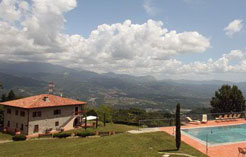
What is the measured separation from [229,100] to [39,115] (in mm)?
39277

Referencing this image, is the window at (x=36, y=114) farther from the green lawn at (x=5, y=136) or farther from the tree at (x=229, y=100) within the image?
the tree at (x=229, y=100)

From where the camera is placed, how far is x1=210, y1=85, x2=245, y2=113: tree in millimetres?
43688

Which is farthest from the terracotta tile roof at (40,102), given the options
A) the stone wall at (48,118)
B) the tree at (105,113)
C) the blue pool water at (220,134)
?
the blue pool water at (220,134)

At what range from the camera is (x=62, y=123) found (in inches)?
1465

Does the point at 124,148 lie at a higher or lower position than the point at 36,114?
lower

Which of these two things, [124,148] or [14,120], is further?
[14,120]

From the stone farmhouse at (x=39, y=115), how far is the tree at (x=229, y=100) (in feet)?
102

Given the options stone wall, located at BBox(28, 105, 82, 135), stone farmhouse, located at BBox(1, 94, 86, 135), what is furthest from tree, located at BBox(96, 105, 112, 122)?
stone wall, located at BBox(28, 105, 82, 135)

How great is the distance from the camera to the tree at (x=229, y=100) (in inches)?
1720

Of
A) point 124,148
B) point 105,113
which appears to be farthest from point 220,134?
point 105,113

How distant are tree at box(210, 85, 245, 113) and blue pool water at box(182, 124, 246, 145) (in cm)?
1632

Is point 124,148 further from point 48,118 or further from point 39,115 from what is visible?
point 48,118

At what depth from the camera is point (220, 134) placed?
2484 cm

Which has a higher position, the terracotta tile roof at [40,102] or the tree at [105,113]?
the terracotta tile roof at [40,102]
